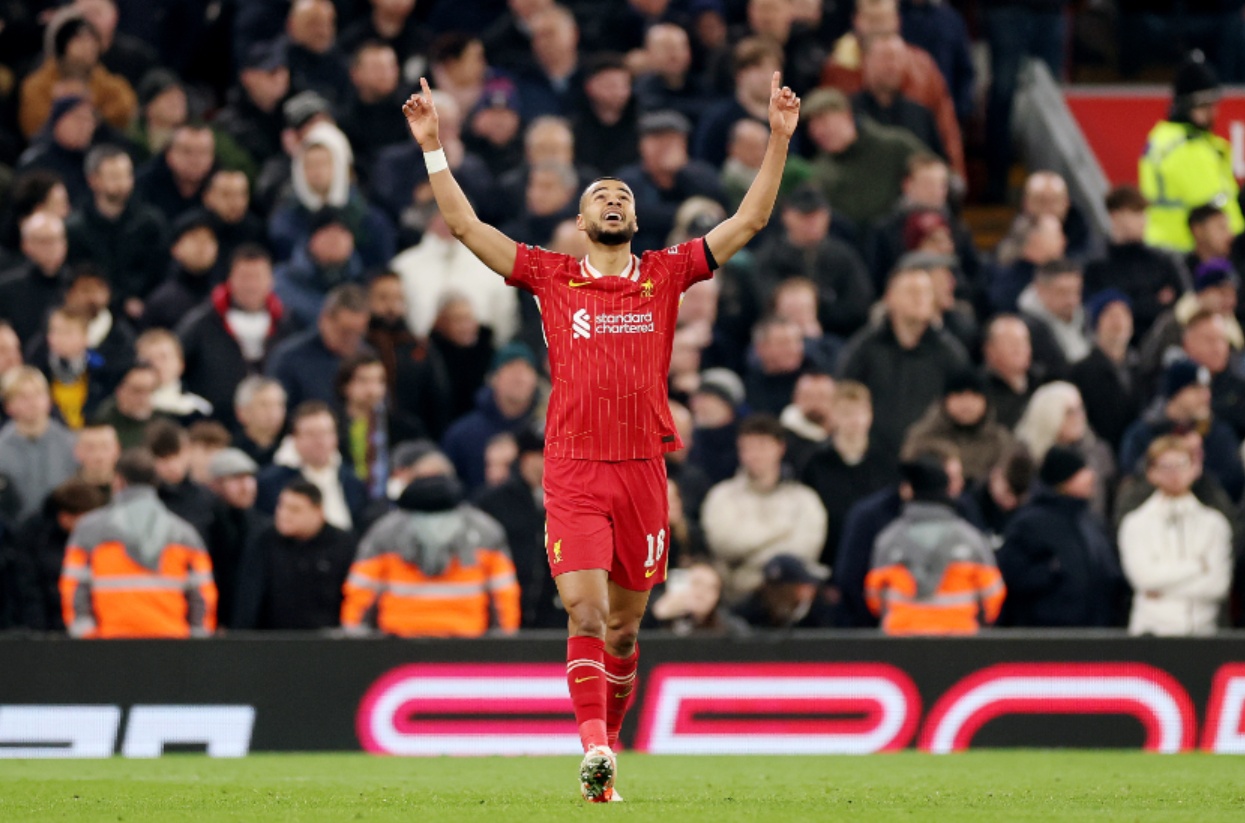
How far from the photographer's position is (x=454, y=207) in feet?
29.1

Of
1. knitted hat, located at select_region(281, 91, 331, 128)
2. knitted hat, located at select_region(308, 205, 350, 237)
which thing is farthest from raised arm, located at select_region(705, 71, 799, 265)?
knitted hat, located at select_region(281, 91, 331, 128)

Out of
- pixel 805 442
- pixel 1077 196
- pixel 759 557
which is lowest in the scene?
pixel 759 557

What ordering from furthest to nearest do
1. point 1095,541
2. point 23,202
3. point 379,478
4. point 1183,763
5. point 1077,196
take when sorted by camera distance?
point 1077,196 < point 23,202 < point 379,478 < point 1095,541 < point 1183,763

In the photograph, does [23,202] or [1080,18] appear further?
[1080,18]

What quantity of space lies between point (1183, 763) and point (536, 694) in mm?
3279

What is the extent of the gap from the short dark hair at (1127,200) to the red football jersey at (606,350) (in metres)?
7.92

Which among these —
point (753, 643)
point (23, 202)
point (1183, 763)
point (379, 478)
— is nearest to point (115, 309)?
point (23, 202)

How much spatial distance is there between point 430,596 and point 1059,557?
3.44 m

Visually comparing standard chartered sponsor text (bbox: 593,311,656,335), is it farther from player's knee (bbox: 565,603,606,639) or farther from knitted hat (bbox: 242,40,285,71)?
knitted hat (bbox: 242,40,285,71)

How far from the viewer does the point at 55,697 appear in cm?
1225

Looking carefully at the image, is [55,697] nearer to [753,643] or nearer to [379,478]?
[379,478]

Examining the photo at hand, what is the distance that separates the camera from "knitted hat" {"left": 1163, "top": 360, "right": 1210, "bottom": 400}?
47.8 ft

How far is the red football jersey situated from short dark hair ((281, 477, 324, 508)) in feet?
13.5

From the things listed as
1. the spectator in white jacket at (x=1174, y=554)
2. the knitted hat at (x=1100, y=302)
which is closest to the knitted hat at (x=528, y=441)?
the spectator in white jacket at (x=1174, y=554)
